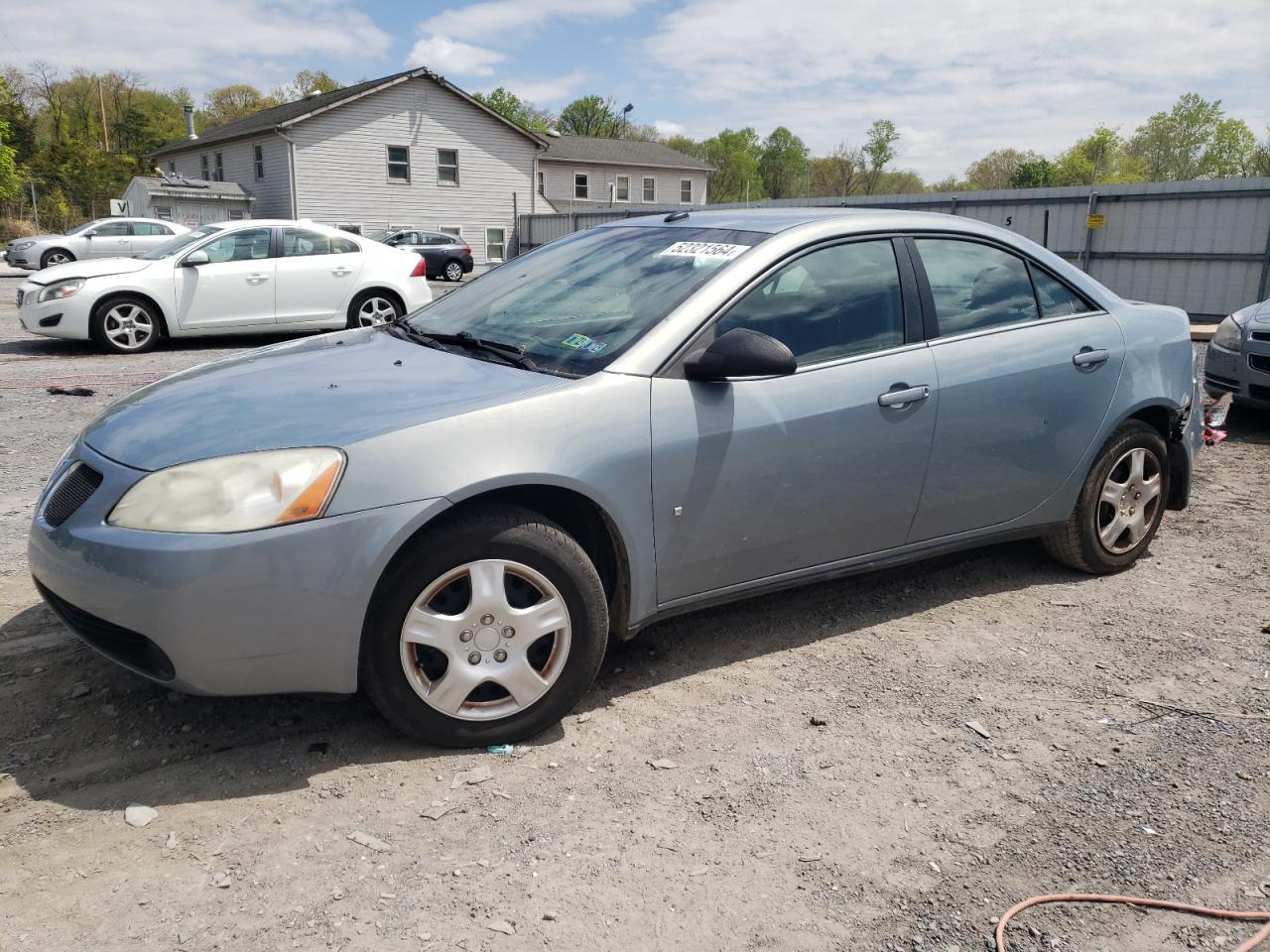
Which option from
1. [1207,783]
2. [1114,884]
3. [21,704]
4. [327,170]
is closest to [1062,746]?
[1207,783]

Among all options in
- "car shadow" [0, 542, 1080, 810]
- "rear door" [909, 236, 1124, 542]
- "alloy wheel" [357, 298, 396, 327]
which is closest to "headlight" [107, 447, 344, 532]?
"car shadow" [0, 542, 1080, 810]

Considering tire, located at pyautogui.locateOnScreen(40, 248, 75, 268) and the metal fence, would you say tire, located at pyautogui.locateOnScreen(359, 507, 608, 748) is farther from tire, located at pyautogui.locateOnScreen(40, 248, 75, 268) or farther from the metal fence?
tire, located at pyautogui.locateOnScreen(40, 248, 75, 268)

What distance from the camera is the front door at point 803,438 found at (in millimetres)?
3418

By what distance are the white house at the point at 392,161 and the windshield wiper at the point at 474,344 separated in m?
34.1

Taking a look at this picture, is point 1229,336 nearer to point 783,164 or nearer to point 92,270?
point 92,270

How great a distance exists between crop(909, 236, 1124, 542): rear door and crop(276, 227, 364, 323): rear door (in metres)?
9.87

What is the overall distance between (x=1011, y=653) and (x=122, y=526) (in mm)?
3188

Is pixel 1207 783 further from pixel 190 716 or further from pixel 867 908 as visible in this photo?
pixel 190 716

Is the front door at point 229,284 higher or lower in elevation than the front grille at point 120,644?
higher

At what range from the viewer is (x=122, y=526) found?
2.87 m

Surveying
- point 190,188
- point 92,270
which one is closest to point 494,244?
point 190,188

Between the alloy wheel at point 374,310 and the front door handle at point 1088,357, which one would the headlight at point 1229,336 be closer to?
the front door handle at point 1088,357

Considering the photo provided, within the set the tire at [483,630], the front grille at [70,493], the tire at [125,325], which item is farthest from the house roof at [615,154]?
the tire at [483,630]

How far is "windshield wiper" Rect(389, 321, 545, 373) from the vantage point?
11.6ft
